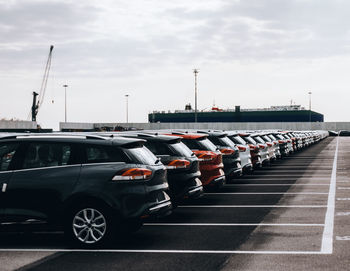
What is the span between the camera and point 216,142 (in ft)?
58.0

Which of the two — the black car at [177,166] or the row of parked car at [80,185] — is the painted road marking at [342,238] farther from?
the black car at [177,166]

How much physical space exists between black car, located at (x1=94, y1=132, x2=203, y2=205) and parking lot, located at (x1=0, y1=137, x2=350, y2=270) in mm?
517

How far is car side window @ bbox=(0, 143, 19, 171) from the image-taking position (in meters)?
9.22

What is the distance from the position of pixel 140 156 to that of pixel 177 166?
273 cm

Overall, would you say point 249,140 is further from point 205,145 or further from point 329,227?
point 329,227

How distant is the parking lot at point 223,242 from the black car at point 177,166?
517mm

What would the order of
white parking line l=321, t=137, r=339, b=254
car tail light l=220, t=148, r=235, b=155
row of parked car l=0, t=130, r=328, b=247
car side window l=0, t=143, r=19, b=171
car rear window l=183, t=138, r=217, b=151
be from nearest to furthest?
row of parked car l=0, t=130, r=328, b=247 → white parking line l=321, t=137, r=339, b=254 → car side window l=0, t=143, r=19, b=171 → car rear window l=183, t=138, r=217, b=151 → car tail light l=220, t=148, r=235, b=155

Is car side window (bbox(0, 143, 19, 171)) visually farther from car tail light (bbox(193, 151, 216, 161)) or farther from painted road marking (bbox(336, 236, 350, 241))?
car tail light (bbox(193, 151, 216, 161))

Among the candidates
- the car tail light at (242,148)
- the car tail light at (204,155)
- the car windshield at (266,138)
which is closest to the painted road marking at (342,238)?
the car tail light at (204,155)

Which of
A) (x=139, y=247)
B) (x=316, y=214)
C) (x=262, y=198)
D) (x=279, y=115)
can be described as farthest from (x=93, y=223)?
(x=279, y=115)

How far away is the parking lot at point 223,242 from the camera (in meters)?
7.86

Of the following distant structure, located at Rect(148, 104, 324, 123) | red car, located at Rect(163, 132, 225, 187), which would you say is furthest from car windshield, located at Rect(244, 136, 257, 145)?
distant structure, located at Rect(148, 104, 324, 123)

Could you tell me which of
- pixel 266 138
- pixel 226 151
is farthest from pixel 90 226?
pixel 266 138

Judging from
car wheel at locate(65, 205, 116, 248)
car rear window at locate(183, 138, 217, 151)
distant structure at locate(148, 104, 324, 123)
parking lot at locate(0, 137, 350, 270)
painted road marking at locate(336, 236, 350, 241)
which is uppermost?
distant structure at locate(148, 104, 324, 123)
